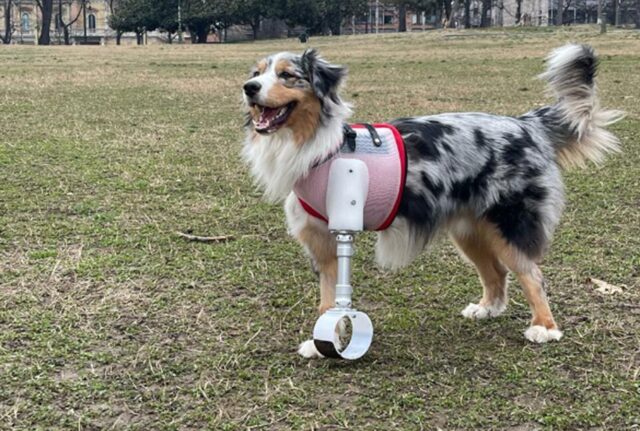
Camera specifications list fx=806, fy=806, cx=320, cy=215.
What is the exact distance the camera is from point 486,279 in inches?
162

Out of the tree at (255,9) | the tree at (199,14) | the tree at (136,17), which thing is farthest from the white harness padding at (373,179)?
the tree at (136,17)

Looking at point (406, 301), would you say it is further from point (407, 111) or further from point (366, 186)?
point (407, 111)

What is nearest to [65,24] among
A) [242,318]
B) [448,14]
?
[448,14]

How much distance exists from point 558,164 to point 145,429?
2339mm

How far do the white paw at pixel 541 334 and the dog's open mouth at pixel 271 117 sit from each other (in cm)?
150

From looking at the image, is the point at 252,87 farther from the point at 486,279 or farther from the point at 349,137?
the point at 486,279

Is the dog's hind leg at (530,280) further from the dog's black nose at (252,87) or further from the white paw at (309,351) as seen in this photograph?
the dog's black nose at (252,87)

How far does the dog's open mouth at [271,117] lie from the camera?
3.41 m

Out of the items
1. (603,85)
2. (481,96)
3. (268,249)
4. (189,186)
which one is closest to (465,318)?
(268,249)

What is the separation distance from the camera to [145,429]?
112 inches

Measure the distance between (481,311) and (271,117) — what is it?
58.6 inches

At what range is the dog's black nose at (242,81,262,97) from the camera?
10.9 feet

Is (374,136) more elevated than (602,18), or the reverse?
(602,18)

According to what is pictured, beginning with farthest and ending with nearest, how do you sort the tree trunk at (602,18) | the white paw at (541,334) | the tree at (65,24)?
the tree at (65,24), the tree trunk at (602,18), the white paw at (541,334)
